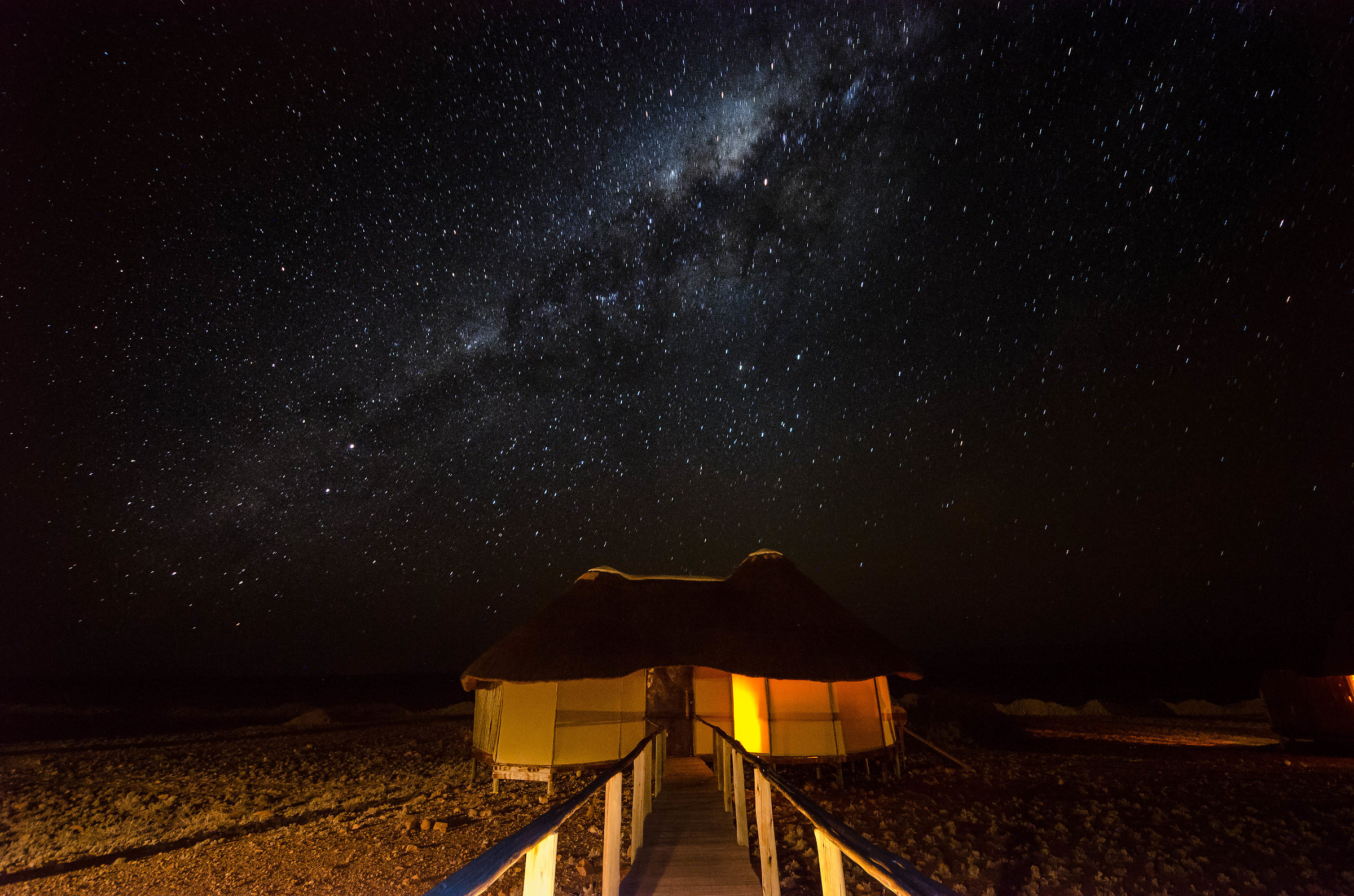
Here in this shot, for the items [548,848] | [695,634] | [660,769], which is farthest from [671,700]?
[548,848]

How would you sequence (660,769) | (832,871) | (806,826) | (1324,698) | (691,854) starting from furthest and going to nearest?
(1324,698)
(660,769)
(806,826)
(691,854)
(832,871)

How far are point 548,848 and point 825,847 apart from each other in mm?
1364

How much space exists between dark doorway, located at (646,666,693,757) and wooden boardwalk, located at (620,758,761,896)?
18.9 ft

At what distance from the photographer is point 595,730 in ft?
40.8

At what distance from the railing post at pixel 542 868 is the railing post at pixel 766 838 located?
2180 mm

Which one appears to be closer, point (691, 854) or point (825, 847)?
point (825, 847)

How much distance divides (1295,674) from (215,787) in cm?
3010

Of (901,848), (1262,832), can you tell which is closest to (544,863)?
(901,848)

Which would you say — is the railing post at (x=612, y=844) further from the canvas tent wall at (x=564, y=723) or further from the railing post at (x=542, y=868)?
the canvas tent wall at (x=564, y=723)

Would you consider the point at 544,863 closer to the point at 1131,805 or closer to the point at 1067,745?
the point at 1131,805

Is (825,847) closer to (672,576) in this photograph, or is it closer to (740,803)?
(740,803)

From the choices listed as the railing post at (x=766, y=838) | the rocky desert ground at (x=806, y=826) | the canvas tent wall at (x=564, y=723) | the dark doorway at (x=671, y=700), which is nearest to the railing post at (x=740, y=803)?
the rocky desert ground at (x=806, y=826)

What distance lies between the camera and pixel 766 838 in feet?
15.5

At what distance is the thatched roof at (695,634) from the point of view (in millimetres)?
12141
